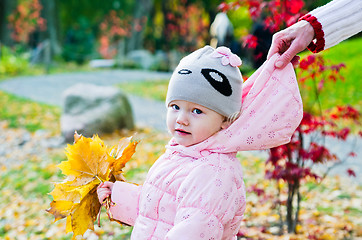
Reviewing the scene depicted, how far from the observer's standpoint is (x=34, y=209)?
14.9 ft

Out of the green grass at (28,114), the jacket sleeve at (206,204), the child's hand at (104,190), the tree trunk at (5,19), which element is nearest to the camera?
the jacket sleeve at (206,204)

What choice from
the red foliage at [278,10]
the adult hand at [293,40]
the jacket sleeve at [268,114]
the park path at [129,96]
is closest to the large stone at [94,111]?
the park path at [129,96]

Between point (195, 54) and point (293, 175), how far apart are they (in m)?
1.91

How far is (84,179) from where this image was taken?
6.23 feet

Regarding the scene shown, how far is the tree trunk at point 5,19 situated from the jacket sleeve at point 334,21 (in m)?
21.8

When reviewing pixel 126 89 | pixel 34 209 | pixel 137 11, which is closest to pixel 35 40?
pixel 137 11

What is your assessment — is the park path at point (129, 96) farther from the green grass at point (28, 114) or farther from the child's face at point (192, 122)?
the child's face at point (192, 122)

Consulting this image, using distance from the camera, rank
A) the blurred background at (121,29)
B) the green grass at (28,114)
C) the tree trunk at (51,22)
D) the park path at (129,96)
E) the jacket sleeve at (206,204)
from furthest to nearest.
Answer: the tree trunk at (51,22), the blurred background at (121,29), the green grass at (28,114), the park path at (129,96), the jacket sleeve at (206,204)

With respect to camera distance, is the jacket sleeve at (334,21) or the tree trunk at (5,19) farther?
the tree trunk at (5,19)

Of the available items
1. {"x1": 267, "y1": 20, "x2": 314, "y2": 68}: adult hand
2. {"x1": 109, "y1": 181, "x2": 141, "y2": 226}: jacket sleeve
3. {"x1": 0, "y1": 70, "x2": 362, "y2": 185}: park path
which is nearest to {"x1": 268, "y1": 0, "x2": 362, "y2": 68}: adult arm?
{"x1": 267, "y1": 20, "x2": 314, "y2": 68}: adult hand

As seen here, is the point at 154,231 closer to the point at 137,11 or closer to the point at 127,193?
the point at 127,193

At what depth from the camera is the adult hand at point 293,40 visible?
1586 mm

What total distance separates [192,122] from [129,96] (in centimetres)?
1015

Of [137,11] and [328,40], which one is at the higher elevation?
[328,40]
